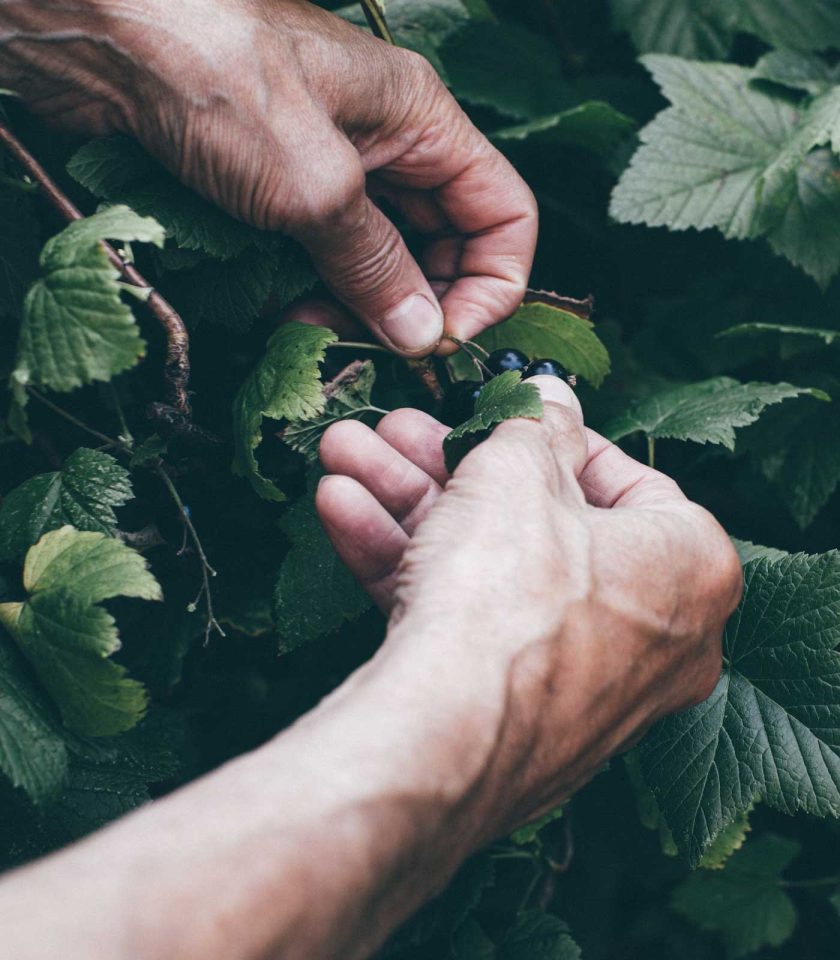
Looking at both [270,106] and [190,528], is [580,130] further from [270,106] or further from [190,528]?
[190,528]

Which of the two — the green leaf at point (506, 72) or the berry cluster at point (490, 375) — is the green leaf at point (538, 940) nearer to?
the berry cluster at point (490, 375)

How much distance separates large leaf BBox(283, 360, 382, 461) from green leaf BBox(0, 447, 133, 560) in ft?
0.88

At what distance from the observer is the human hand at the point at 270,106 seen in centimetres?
120

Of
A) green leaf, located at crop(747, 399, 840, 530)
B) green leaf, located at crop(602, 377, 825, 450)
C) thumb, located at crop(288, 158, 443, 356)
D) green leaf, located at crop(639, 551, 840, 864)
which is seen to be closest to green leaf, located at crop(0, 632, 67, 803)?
thumb, located at crop(288, 158, 443, 356)

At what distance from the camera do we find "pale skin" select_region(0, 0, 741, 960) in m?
0.70

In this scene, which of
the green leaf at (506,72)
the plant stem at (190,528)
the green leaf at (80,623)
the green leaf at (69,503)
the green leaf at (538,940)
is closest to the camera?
the green leaf at (80,623)

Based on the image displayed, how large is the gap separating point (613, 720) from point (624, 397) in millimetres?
983

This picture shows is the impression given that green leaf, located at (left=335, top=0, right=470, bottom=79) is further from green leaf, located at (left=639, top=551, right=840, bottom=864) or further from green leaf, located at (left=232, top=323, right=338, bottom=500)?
green leaf, located at (left=639, top=551, right=840, bottom=864)

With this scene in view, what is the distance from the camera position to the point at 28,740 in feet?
3.46

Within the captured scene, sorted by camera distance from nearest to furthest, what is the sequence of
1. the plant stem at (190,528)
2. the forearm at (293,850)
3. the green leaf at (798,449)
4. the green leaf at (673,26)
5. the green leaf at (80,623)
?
the forearm at (293,850)
the green leaf at (80,623)
the plant stem at (190,528)
the green leaf at (798,449)
the green leaf at (673,26)

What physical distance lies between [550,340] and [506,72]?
0.79 meters

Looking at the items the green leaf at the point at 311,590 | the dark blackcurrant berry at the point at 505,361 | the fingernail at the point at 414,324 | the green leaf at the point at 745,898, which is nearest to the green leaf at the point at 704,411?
the dark blackcurrant berry at the point at 505,361

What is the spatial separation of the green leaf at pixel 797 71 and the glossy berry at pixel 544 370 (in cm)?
108

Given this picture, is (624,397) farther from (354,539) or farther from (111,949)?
(111,949)
